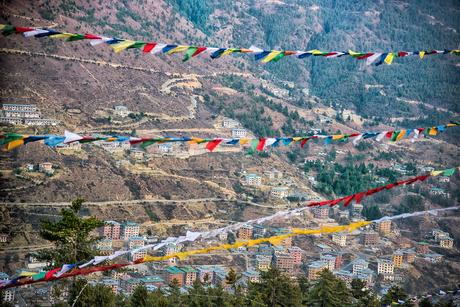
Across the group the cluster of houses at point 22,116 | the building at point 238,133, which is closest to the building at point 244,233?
the cluster of houses at point 22,116

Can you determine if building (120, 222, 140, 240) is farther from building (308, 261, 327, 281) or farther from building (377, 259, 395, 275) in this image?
building (377, 259, 395, 275)

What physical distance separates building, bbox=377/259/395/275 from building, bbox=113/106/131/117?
47.4 ft

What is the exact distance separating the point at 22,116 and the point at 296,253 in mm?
12255

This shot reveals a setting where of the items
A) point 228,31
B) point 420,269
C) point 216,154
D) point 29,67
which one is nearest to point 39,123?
point 29,67

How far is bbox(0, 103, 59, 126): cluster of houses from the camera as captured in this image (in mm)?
34419

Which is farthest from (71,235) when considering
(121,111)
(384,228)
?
(384,228)

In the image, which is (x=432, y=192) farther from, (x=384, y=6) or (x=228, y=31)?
(x=384, y=6)

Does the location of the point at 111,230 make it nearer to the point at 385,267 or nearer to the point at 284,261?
the point at 284,261

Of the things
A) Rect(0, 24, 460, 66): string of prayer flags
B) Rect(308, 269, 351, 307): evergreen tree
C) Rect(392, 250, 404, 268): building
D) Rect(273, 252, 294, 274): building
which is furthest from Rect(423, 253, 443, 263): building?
Rect(0, 24, 460, 66): string of prayer flags

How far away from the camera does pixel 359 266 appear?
33.1 m

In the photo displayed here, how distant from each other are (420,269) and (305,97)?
3175 centimetres

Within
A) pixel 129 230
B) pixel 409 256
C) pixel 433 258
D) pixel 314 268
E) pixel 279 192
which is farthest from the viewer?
pixel 279 192

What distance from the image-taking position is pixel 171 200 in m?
35.3

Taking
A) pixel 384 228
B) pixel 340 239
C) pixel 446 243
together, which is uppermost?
pixel 340 239
